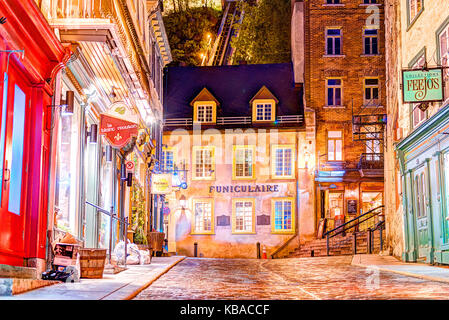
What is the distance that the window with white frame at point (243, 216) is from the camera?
36.3 m

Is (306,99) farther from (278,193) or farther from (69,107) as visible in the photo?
(69,107)

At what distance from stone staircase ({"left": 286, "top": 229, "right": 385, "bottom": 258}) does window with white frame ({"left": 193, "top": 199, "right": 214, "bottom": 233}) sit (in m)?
5.36

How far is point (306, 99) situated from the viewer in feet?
120

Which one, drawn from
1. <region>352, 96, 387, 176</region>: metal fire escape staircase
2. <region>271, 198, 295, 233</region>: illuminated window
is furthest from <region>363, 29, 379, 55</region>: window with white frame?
<region>271, 198, 295, 233</region>: illuminated window

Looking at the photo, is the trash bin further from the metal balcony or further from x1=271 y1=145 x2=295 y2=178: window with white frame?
the metal balcony

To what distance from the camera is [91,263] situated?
11484 millimetres

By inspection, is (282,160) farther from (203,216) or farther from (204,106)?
(204,106)

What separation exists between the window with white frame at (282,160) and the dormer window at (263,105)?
1.98 meters

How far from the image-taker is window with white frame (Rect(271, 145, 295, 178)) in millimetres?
36219

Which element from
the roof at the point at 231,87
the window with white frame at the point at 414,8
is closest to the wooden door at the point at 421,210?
the window with white frame at the point at 414,8

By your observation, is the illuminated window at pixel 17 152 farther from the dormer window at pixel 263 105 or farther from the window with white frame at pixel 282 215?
the dormer window at pixel 263 105

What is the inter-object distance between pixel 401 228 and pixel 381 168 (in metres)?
14.0
